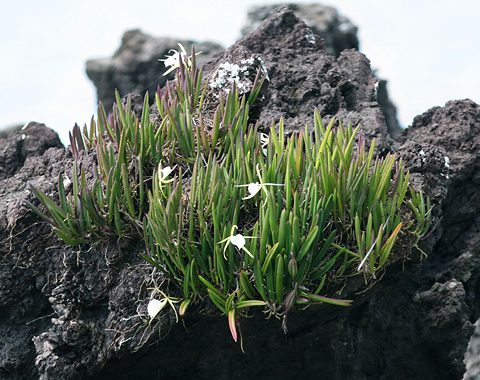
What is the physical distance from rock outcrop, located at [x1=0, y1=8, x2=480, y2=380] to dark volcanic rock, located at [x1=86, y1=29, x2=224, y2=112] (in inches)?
142

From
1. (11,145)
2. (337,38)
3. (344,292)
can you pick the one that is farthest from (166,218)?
(337,38)

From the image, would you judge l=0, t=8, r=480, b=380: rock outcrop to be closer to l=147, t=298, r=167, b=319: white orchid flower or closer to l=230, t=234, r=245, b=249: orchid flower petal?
l=147, t=298, r=167, b=319: white orchid flower

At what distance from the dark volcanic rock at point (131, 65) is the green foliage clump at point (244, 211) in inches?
177

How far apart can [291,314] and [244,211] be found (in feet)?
2.10

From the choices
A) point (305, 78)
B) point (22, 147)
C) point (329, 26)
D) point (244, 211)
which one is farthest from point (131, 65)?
point (244, 211)

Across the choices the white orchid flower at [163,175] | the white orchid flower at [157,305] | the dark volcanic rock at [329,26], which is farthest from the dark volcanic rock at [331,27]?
the white orchid flower at [157,305]

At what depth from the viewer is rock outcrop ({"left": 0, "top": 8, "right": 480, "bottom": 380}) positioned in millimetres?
2502

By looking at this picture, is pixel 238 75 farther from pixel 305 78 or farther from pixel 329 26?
pixel 329 26

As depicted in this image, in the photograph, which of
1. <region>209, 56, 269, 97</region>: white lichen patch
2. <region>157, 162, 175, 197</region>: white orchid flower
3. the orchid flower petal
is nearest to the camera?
the orchid flower petal

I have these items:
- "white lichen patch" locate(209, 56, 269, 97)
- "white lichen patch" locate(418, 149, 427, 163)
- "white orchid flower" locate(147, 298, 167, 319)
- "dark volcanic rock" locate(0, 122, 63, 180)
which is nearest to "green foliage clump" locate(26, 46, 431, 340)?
"white orchid flower" locate(147, 298, 167, 319)

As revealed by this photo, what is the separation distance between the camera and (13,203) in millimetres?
2775

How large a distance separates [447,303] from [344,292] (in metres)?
0.92

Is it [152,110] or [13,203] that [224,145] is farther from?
[13,203]

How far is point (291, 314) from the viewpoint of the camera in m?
2.66
